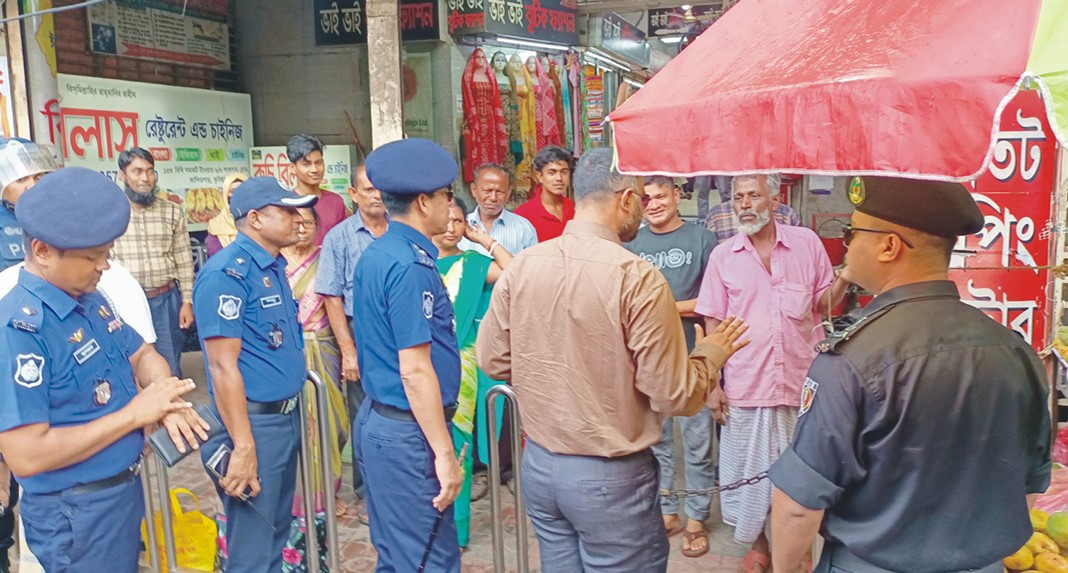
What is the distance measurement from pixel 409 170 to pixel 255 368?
1.05m

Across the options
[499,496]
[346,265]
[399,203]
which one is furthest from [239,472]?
[346,265]

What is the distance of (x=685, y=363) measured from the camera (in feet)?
8.63

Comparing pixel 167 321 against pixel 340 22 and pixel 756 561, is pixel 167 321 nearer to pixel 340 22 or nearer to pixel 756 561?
pixel 756 561

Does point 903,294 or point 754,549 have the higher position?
point 903,294

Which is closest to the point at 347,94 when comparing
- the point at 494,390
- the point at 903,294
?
the point at 494,390

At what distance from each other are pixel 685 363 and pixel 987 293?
2383 millimetres

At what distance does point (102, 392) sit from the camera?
267 cm

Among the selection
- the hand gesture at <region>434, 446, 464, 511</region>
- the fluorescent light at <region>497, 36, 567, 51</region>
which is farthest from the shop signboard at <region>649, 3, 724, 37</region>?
the hand gesture at <region>434, 446, 464, 511</region>

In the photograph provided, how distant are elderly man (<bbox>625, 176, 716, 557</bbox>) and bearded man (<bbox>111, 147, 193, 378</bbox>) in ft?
11.1

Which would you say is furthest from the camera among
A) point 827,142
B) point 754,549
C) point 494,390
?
point 754,549

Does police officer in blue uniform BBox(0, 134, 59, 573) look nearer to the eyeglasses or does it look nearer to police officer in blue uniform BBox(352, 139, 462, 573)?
police officer in blue uniform BBox(352, 139, 462, 573)

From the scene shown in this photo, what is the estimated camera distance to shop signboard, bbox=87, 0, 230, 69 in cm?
803

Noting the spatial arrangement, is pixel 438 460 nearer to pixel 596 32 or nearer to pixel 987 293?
pixel 987 293

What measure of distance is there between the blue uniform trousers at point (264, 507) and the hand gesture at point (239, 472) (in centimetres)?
9
